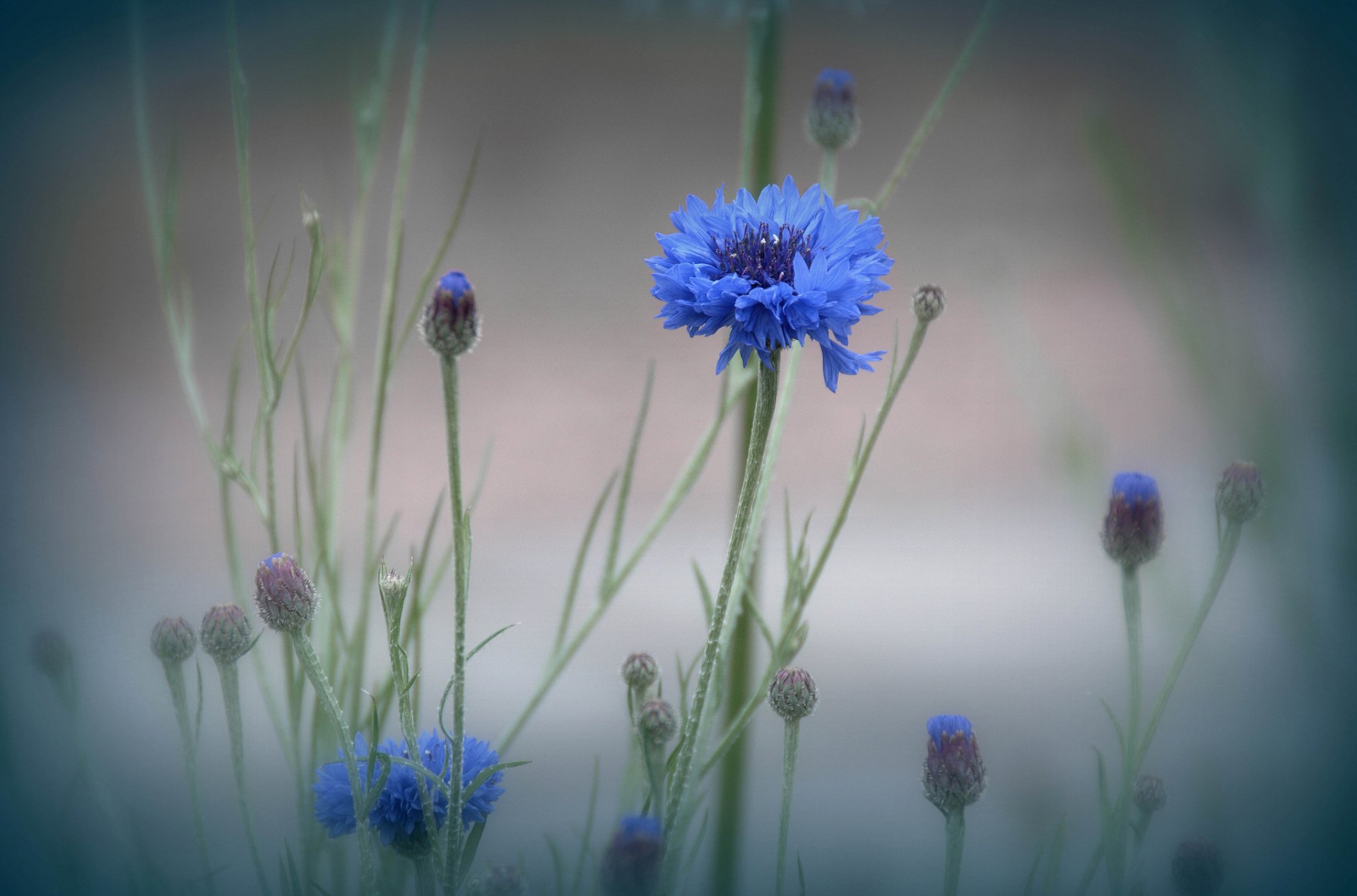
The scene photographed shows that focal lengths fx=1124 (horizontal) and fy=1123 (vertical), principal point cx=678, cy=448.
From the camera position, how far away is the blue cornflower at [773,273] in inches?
7.5

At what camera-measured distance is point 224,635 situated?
0.75 feet

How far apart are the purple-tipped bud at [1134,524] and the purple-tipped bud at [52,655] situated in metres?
0.24

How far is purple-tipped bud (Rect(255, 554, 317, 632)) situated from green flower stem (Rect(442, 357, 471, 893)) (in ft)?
0.12

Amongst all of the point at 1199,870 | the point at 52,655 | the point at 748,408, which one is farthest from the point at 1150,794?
the point at 52,655

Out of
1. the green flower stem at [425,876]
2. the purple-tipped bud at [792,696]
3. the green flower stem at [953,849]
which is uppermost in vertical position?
the purple-tipped bud at [792,696]

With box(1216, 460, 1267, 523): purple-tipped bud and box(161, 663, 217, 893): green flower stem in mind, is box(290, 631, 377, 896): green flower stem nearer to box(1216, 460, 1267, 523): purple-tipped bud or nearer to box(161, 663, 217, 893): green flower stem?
box(161, 663, 217, 893): green flower stem

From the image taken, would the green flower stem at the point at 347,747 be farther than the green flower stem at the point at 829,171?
No

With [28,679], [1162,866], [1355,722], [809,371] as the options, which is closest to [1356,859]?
[1355,722]

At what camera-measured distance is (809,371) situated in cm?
96

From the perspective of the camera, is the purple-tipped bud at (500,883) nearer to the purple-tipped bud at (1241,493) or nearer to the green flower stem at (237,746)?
the green flower stem at (237,746)

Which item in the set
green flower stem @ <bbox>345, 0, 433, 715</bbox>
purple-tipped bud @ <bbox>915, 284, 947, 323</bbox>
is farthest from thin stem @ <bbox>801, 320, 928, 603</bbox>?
green flower stem @ <bbox>345, 0, 433, 715</bbox>

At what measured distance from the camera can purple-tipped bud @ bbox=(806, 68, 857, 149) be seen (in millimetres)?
298

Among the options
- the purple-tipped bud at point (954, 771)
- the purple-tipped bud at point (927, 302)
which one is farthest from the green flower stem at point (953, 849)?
the purple-tipped bud at point (927, 302)

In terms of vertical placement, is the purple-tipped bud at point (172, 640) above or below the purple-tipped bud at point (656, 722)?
above
